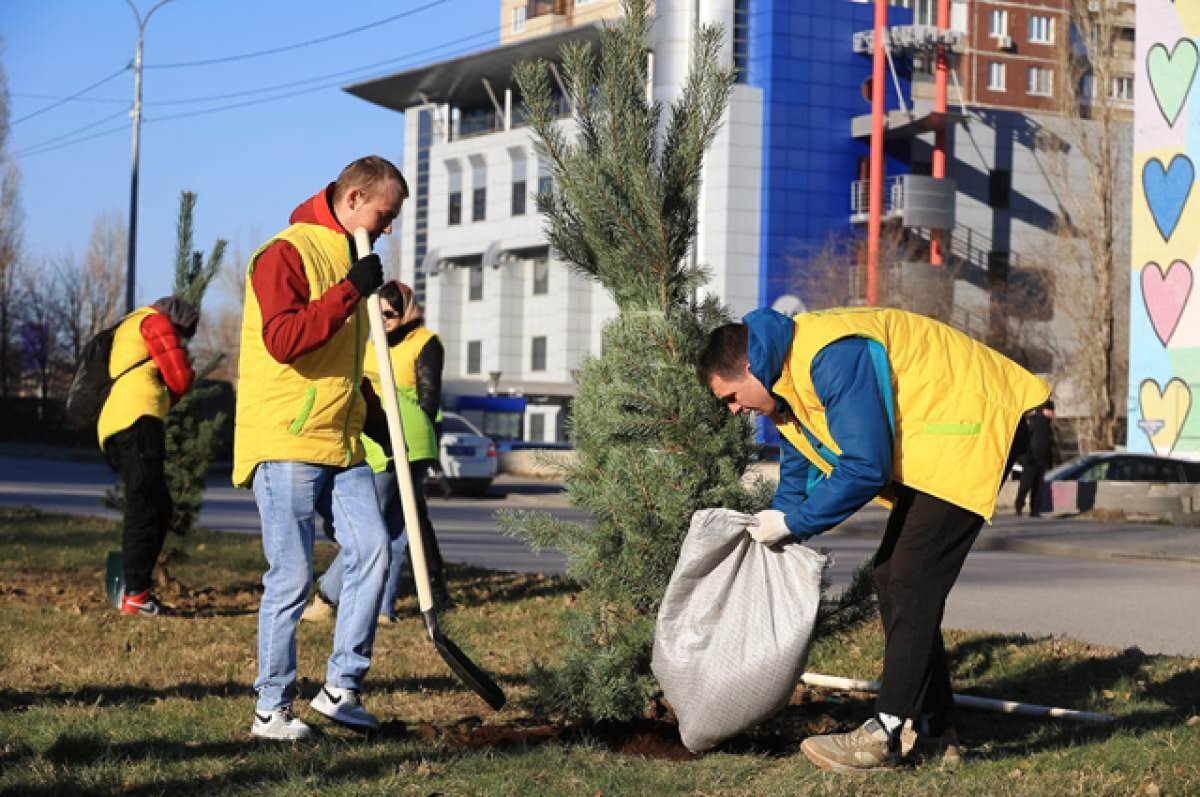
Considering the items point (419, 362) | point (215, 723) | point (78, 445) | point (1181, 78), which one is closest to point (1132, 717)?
point (215, 723)

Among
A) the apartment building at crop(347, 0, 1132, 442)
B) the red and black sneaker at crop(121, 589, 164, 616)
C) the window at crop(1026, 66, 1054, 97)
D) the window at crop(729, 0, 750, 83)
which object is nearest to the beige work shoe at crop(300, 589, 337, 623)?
the red and black sneaker at crop(121, 589, 164, 616)

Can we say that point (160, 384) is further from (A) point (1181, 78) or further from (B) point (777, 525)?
(A) point (1181, 78)

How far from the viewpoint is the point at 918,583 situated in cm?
552

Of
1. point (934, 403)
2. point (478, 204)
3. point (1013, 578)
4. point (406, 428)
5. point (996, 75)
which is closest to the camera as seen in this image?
point (934, 403)

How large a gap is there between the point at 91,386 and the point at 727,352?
516 cm

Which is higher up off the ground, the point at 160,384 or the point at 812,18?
the point at 812,18

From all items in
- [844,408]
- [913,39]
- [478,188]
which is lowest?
[844,408]

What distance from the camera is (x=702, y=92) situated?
657cm

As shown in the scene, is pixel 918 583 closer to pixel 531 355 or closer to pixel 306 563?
pixel 306 563

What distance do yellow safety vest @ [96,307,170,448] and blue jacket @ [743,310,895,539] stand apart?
5.04 meters

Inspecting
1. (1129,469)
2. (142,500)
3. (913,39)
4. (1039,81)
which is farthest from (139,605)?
(1039,81)

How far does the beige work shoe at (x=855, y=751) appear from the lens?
5.38 m

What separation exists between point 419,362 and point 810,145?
53253mm

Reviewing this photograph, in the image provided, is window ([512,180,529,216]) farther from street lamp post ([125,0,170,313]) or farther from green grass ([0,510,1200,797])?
green grass ([0,510,1200,797])
